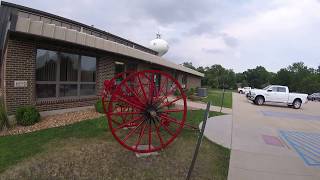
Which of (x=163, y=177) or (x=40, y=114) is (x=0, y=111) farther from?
(x=163, y=177)

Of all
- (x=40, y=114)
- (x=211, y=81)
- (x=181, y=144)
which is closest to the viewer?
(x=181, y=144)

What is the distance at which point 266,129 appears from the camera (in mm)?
10594

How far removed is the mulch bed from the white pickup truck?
1652cm

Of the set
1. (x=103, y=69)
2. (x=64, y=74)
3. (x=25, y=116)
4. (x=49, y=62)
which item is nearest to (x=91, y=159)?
(x=25, y=116)

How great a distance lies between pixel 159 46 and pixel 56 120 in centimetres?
2306

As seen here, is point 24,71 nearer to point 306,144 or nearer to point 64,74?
point 64,74

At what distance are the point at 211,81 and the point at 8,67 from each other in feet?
260

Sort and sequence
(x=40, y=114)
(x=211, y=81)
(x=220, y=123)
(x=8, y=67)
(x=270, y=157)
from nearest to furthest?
(x=270, y=157), (x=8, y=67), (x=40, y=114), (x=220, y=123), (x=211, y=81)

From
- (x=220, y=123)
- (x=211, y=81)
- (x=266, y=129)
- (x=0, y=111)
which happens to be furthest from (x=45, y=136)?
(x=211, y=81)

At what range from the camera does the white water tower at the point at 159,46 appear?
102 ft

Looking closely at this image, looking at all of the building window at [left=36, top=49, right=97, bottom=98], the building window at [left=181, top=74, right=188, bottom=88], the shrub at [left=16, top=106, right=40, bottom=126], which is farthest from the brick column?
the building window at [left=181, top=74, right=188, bottom=88]

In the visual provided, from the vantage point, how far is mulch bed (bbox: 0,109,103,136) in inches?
304

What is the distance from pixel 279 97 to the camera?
23.1m

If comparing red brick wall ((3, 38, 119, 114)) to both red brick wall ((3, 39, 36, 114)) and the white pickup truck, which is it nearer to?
red brick wall ((3, 39, 36, 114))
